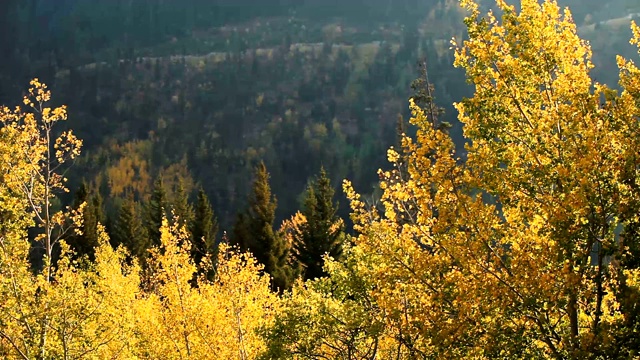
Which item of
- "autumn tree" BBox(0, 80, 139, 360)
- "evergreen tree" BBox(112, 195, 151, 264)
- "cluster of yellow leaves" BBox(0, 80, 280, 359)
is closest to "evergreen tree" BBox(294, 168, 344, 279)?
"evergreen tree" BBox(112, 195, 151, 264)

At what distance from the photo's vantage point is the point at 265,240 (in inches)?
1682

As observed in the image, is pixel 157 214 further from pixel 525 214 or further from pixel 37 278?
pixel 525 214

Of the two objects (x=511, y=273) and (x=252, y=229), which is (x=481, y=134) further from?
(x=252, y=229)

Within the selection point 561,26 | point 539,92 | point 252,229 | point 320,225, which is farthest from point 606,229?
point 252,229

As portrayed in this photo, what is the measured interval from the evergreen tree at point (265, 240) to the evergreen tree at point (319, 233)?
1.51 metres

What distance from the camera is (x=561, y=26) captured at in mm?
10070

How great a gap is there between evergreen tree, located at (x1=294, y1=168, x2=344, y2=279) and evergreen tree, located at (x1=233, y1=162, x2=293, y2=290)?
4.95 ft

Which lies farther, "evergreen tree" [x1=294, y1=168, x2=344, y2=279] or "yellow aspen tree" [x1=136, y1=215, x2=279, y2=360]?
"evergreen tree" [x1=294, y1=168, x2=344, y2=279]

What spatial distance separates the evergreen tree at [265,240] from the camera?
41.0 metres

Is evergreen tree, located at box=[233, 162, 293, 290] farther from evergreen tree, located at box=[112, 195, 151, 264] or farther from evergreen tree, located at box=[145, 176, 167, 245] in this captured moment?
evergreen tree, located at box=[145, 176, 167, 245]

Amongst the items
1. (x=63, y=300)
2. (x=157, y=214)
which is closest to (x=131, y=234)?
(x=157, y=214)

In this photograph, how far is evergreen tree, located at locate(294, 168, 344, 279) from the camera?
42.8m

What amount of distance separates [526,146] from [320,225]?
111 ft

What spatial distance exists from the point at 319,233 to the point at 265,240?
3.96 m
